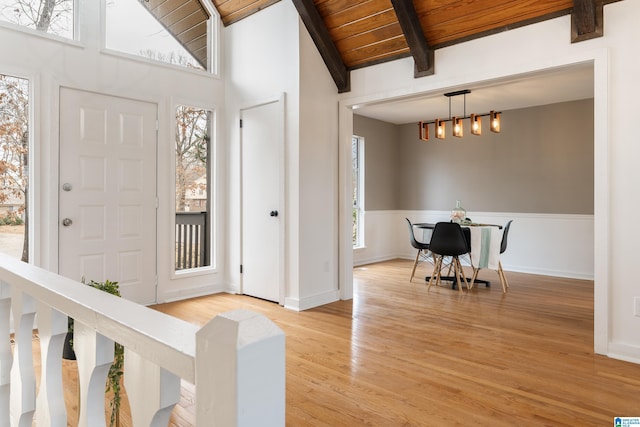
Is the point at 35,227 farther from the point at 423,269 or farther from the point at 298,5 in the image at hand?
the point at 423,269

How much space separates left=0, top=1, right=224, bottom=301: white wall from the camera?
11.8 ft

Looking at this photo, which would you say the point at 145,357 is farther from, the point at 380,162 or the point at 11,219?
the point at 380,162

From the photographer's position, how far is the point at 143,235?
14.2 feet

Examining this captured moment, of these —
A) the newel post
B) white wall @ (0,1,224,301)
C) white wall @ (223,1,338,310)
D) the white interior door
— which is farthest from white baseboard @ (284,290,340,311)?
the newel post

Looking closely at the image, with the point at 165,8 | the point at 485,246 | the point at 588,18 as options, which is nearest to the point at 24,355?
the point at 588,18

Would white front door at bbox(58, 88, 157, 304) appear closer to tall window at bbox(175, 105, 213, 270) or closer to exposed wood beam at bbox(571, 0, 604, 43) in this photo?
tall window at bbox(175, 105, 213, 270)

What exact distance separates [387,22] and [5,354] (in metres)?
3.82

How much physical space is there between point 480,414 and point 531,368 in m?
0.84

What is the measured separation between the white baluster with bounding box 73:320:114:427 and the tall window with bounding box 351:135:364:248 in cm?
669

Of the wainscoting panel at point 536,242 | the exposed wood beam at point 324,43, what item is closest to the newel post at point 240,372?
the exposed wood beam at point 324,43

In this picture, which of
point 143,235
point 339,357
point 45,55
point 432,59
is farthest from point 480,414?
point 45,55

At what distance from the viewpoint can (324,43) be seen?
4.32 m

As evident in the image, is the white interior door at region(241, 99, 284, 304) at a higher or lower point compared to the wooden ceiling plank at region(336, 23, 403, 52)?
lower

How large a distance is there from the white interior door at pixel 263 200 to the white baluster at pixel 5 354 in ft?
10.6
